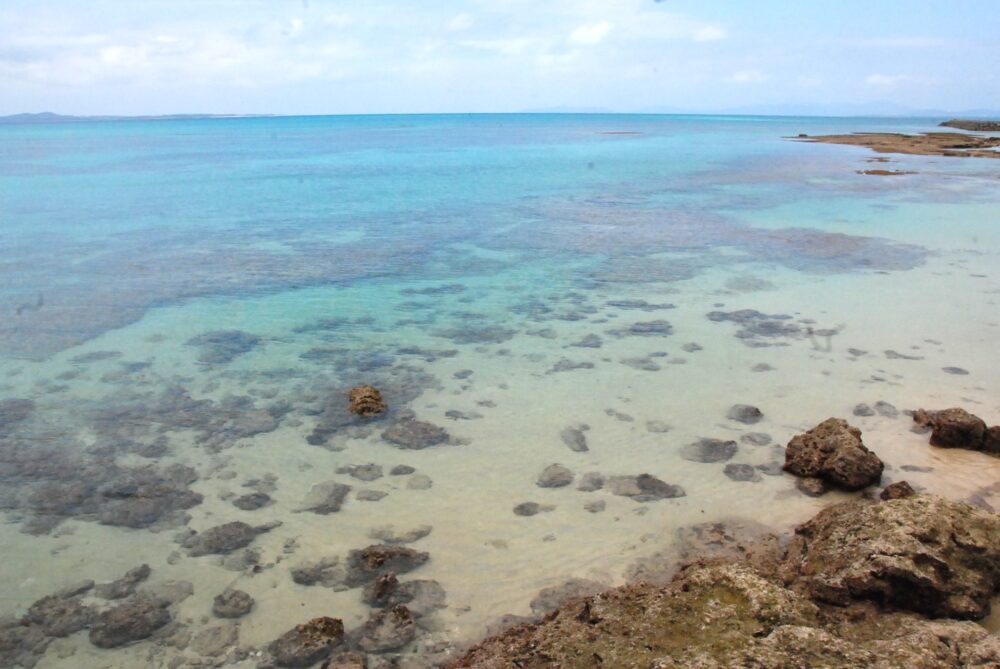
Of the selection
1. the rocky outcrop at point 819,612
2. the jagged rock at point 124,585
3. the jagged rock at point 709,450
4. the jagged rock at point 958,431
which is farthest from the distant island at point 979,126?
the jagged rock at point 124,585

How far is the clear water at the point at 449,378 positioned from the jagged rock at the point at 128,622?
0.15 m

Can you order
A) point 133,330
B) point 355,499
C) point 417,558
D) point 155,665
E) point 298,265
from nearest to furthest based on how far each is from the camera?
point 155,665, point 417,558, point 355,499, point 133,330, point 298,265

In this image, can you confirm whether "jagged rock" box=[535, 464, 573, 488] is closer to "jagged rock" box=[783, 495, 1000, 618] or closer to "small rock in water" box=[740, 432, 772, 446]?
"small rock in water" box=[740, 432, 772, 446]

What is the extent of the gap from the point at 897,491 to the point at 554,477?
3.87m

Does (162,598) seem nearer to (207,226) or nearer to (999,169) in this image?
(207,226)

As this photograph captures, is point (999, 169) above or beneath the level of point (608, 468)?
above

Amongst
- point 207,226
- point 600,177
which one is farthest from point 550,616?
point 600,177

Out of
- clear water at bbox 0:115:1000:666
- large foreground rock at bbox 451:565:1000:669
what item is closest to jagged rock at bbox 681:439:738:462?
clear water at bbox 0:115:1000:666

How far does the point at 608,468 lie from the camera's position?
29.5ft

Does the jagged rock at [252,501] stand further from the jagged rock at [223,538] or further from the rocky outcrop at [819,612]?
the rocky outcrop at [819,612]

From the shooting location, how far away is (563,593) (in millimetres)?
6664

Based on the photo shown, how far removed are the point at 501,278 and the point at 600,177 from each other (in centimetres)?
2701

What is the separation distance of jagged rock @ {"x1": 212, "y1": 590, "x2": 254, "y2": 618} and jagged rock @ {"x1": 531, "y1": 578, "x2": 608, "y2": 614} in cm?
270

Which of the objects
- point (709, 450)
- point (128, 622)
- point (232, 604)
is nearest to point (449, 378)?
point (709, 450)
